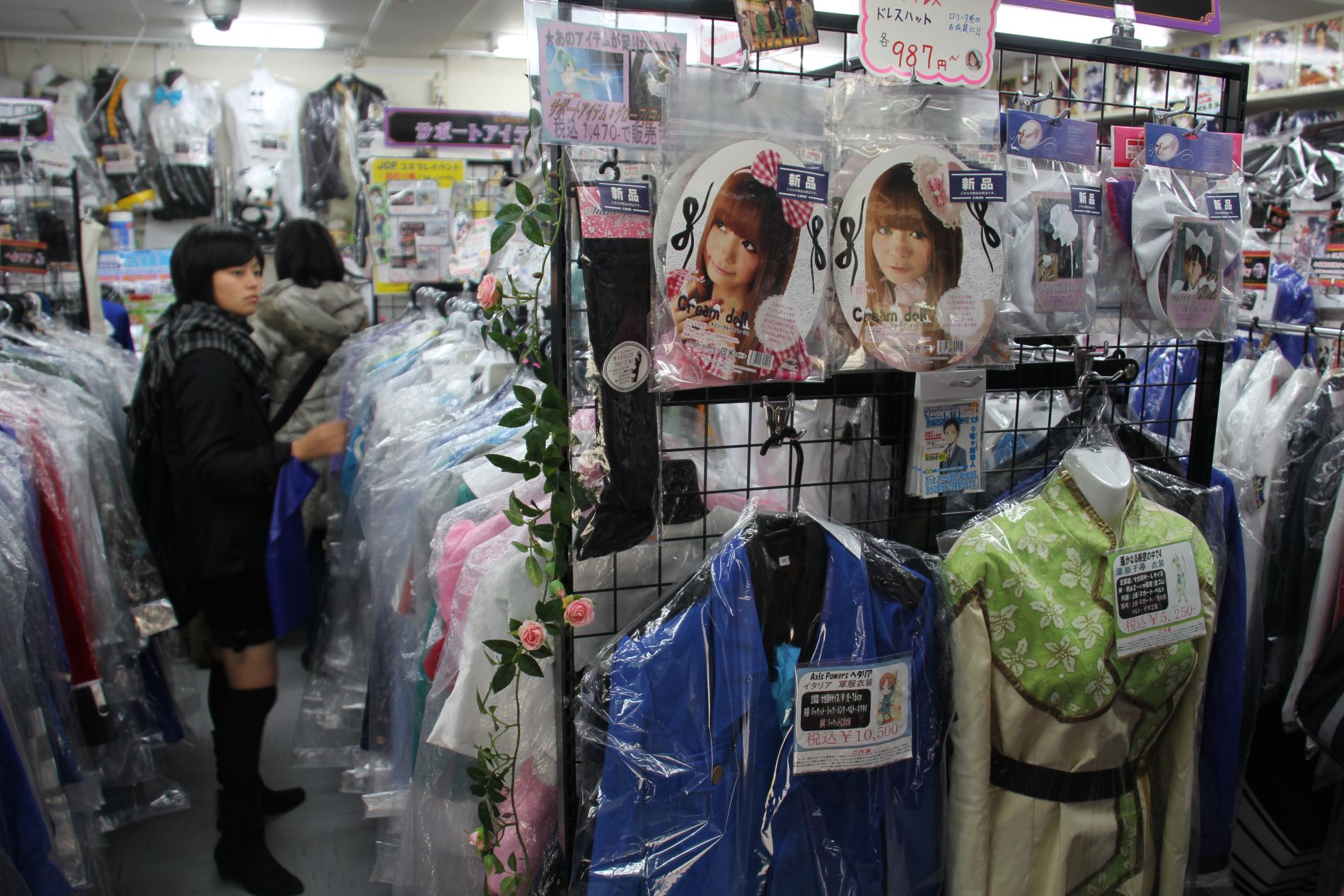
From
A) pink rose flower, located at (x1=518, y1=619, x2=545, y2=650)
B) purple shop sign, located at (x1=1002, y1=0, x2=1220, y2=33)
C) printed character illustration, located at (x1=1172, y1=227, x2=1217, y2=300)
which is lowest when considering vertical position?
pink rose flower, located at (x1=518, y1=619, x2=545, y2=650)

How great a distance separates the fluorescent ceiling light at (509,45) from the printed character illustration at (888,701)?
6.16m

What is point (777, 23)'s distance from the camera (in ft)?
3.63

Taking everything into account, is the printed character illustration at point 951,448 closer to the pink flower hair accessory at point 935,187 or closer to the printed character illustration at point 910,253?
the printed character illustration at point 910,253

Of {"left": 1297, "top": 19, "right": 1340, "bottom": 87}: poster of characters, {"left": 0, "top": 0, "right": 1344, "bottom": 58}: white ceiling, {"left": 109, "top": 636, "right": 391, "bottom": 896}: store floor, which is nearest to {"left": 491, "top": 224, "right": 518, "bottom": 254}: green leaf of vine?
{"left": 109, "top": 636, "right": 391, "bottom": 896}: store floor

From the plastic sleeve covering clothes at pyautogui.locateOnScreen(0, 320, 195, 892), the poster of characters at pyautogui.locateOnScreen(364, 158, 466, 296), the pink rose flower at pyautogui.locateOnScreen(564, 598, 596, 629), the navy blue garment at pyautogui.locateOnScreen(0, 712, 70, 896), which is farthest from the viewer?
the poster of characters at pyautogui.locateOnScreen(364, 158, 466, 296)

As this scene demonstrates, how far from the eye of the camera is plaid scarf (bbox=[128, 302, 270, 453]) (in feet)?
6.83

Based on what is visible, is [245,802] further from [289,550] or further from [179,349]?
[179,349]

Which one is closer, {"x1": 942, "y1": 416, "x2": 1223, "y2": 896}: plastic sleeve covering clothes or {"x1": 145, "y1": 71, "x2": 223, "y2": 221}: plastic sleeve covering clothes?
{"x1": 942, "y1": 416, "x2": 1223, "y2": 896}: plastic sleeve covering clothes

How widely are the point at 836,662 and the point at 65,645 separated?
171cm

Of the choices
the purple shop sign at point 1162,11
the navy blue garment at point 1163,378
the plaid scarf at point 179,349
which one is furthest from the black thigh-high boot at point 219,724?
the navy blue garment at point 1163,378

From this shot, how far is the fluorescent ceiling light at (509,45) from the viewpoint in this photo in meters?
6.55

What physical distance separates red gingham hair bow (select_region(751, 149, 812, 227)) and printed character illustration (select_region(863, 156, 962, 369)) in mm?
94

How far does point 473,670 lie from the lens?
1296 millimetres

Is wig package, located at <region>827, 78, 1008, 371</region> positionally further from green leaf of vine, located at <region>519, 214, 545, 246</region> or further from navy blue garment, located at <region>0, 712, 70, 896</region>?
navy blue garment, located at <region>0, 712, 70, 896</region>
